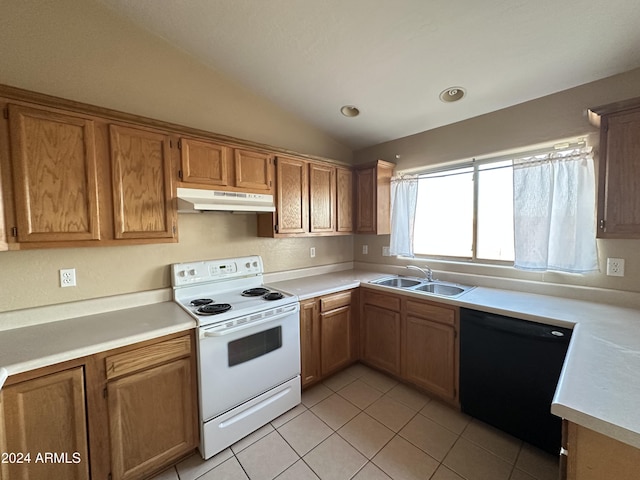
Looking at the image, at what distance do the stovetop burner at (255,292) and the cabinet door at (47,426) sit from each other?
3.66ft

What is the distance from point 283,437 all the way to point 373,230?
2.08 metres

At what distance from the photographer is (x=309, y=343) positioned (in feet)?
7.59

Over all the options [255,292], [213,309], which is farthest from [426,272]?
[213,309]

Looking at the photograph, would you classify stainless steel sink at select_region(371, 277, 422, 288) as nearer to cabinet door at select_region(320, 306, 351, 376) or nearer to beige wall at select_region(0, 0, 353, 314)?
cabinet door at select_region(320, 306, 351, 376)

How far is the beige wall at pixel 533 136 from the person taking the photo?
1.77 meters

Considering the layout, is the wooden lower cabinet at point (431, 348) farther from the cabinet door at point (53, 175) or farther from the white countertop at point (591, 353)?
the cabinet door at point (53, 175)

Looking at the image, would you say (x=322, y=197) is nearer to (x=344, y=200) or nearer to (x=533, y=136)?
(x=344, y=200)

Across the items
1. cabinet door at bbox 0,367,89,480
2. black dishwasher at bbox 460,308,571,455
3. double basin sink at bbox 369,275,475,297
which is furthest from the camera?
double basin sink at bbox 369,275,475,297

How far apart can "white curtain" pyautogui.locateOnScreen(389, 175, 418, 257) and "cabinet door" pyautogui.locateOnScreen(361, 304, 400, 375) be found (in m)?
0.78

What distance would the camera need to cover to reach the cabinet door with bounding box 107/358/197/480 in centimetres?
142

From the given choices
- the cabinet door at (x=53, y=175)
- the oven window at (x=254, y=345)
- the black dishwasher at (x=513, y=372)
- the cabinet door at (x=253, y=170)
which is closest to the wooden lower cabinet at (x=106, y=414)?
the oven window at (x=254, y=345)

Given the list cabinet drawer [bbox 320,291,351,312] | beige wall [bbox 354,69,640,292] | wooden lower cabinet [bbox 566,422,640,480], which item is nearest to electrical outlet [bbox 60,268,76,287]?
cabinet drawer [bbox 320,291,351,312]

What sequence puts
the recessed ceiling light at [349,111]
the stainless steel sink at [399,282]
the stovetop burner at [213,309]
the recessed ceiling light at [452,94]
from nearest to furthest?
the stovetop burner at [213,309] < the recessed ceiling light at [452,94] < the recessed ceiling light at [349,111] < the stainless steel sink at [399,282]

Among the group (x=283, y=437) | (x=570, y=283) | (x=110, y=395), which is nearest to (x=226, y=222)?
(x=110, y=395)
